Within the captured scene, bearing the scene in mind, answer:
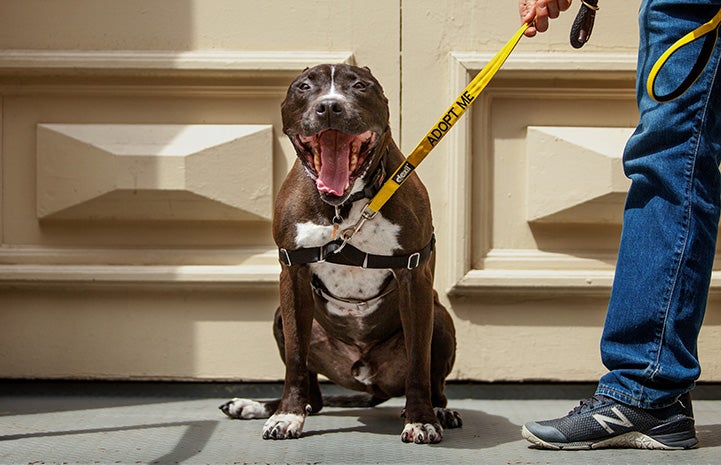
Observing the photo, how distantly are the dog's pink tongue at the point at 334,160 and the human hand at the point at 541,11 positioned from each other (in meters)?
0.60

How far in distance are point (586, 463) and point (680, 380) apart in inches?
13.1

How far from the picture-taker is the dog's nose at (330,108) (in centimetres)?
277

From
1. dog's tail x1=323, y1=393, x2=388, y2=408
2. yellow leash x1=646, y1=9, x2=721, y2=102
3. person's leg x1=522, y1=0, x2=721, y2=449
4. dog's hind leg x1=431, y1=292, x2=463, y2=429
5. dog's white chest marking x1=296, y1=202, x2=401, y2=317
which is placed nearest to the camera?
yellow leash x1=646, y1=9, x2=721, y2=102

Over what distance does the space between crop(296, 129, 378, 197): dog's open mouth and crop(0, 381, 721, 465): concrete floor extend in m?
0.75

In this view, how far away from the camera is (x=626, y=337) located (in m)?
2.70

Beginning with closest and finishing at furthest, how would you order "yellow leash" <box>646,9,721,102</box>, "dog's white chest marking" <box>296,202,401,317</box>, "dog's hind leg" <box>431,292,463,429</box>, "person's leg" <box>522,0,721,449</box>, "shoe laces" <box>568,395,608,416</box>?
"yellow leash" <box>646,9,721,102</box> → "person's leg" <box>522,0,721,449</box> → "shoe laces" <box>568,395,608,416</box> → "dog's white chest marking" <box>296,202,401,317</box> → "dog's hind leg" <box>431,292,463,429</box>

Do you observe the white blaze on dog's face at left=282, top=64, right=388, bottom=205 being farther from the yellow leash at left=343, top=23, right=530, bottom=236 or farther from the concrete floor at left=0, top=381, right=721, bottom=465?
the concrete floor at left=0, top=381, right=721, bottom=465

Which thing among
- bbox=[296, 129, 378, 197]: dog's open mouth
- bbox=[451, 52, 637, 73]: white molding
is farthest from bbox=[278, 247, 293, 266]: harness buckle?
bbox=[451, 52, 637, 73]: white molding

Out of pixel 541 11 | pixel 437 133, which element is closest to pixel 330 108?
pixel 437 133

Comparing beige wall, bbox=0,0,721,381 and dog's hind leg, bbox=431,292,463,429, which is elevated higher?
beige wall, bbox=0,0,721,381

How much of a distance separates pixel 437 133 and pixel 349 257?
1.48 ft

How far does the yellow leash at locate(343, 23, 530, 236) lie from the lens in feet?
9.23

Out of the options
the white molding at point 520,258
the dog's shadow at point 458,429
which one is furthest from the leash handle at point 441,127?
the white molding at point 520,258

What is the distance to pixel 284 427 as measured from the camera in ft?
9.62
